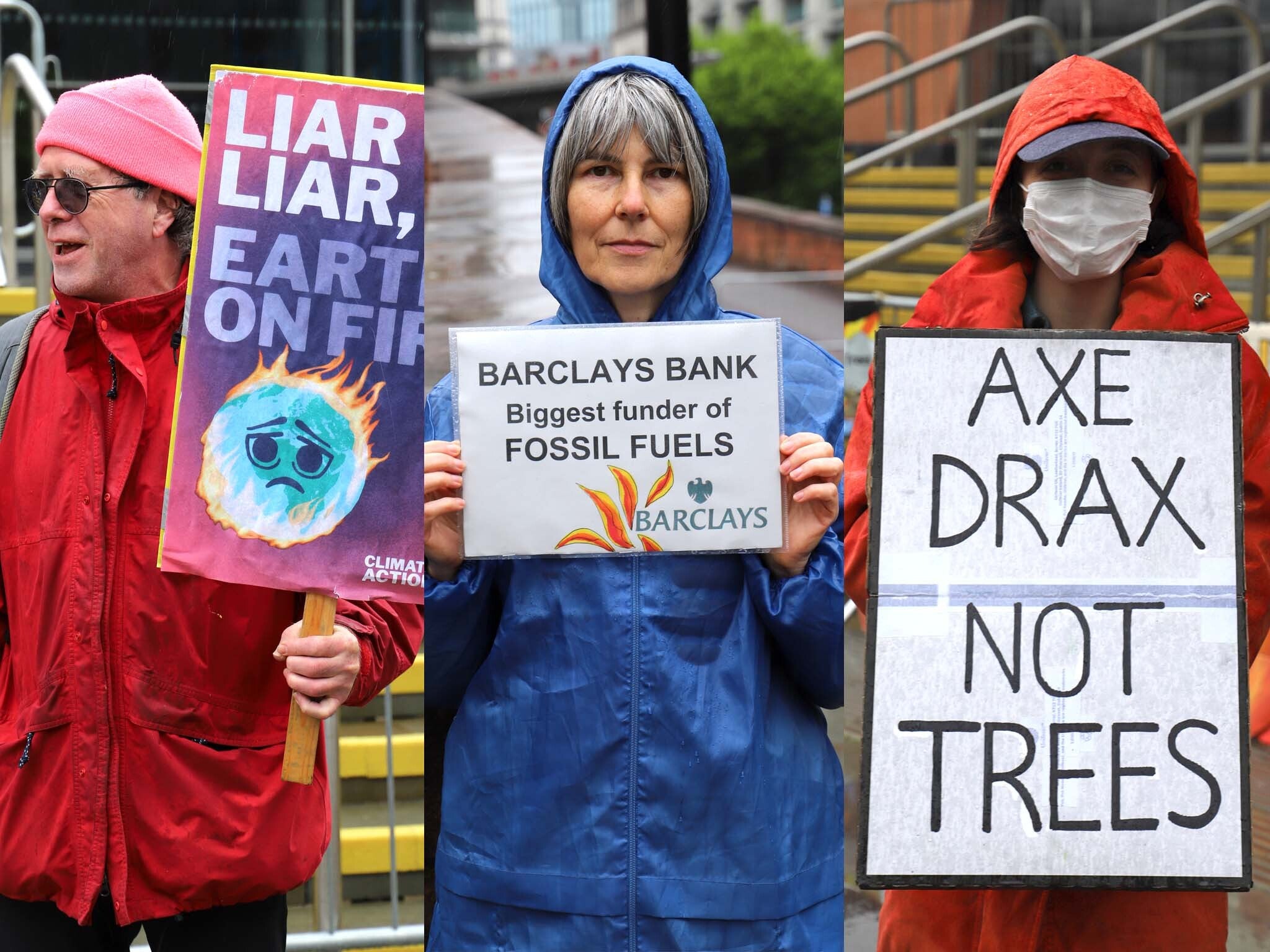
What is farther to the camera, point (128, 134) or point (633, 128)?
point (128, 134)

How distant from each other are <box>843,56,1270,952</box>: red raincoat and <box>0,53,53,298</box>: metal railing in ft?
6.20

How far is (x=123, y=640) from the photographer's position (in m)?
2.09

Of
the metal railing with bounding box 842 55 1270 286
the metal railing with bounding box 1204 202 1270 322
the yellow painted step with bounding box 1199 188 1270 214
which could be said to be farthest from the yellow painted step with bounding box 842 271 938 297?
the yellow painted step with bounding box 1199 188 1270 214

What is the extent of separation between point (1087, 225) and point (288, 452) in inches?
44.6

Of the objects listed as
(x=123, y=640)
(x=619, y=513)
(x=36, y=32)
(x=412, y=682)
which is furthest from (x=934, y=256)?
(x=123, y=640)

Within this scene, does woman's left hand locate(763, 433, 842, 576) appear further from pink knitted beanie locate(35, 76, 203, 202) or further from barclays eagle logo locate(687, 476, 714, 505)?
pink knitted beanie locate(35, 76, 203, 202)

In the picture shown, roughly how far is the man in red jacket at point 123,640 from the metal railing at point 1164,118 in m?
2.68

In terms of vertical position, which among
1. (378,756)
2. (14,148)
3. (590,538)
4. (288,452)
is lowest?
(378,756)

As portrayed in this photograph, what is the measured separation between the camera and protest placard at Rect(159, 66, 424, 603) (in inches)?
78.5

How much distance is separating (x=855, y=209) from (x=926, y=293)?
5684 millimetres

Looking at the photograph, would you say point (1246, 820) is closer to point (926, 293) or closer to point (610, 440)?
point (926, 293)

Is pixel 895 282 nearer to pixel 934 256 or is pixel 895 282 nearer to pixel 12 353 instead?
pixel 934 256

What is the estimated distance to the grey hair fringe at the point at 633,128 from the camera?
1897 millimetres

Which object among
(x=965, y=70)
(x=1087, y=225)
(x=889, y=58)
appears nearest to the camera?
(x=1087, y=225)
